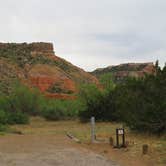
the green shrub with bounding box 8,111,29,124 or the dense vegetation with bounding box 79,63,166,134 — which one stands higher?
the dense vegetation with bounding box 79,63,166,134

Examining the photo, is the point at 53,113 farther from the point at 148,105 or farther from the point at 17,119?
the point at 148,105

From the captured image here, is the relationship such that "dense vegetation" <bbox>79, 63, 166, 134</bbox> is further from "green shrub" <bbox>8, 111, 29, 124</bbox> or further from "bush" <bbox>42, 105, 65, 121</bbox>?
"bush" <bbox>42, 105, 65, 121</bbox>

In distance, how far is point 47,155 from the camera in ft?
55.1

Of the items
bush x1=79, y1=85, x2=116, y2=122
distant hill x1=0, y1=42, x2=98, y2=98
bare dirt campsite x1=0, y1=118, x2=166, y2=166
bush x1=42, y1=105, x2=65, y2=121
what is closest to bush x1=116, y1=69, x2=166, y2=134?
bare dirt campsite x1=0, y1=118, x2=166, y2=166

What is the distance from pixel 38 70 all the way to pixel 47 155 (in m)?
71.9

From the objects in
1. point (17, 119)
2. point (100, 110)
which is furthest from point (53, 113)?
point (17, 119)

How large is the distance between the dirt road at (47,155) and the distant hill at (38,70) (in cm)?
5737

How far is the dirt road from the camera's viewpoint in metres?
14.7

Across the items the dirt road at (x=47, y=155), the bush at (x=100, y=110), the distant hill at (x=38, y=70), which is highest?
the distant hill at (x=38, y=70)

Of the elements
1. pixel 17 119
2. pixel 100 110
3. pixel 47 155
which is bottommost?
pixel 47 155

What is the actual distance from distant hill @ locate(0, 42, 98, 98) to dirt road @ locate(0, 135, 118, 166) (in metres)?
57.4

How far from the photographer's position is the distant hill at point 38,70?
273ft

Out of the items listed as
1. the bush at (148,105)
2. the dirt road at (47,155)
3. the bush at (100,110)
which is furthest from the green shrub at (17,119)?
the dirt road at (47,155)

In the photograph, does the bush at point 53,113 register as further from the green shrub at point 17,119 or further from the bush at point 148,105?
the bush at point 148,105
